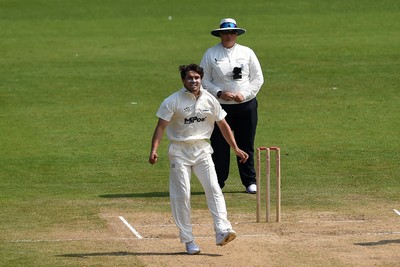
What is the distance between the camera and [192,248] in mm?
12523

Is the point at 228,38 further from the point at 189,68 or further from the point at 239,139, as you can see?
the point at 189,68

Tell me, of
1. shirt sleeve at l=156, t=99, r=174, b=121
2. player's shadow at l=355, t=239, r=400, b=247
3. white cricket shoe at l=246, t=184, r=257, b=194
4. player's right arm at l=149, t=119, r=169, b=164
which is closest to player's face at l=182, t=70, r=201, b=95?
shirt sleeve at l=156, t=99, r=174, b=121

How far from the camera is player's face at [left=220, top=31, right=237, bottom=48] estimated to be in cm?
1602

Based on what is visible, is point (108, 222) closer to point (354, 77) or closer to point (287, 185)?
point (287, 185)

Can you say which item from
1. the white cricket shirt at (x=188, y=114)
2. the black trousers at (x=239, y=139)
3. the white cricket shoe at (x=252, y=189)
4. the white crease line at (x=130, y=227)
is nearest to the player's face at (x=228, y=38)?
the black trousers at (x=239, y=139)

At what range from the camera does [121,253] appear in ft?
41.5

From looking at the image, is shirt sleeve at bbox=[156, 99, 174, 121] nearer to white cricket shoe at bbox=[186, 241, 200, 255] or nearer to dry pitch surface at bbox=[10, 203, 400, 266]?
white cricket shoe at bbox=[186, 241, 200, 255]

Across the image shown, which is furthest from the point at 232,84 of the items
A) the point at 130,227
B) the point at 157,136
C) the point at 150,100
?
the point at 150,100

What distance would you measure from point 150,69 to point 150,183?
474 inches

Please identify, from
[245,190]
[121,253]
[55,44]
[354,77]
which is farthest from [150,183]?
[55,44]

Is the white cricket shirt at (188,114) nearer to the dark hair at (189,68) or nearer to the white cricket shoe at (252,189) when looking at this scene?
the dark hair at (189,68)

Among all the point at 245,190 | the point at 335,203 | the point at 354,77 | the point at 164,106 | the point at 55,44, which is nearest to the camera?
the point at 164,106

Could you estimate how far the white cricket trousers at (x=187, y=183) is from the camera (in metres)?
12.6

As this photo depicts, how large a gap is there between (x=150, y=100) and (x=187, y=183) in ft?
40.3
